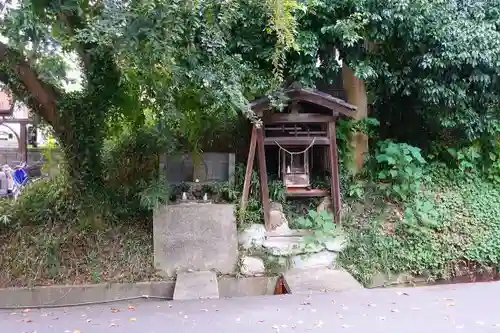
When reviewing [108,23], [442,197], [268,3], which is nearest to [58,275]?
[108,23]

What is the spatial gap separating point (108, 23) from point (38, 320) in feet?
9.63

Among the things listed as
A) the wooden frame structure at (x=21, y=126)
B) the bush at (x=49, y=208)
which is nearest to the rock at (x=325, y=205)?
the bush at (x=49, y=208)

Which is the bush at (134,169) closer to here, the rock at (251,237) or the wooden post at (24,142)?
the rock at (251,237)

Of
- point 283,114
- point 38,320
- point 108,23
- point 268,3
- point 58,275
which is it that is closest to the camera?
point 108,23

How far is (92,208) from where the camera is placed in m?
6.10

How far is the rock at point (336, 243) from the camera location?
6.21 m

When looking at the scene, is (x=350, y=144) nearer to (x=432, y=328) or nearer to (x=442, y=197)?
(x=442, y=197)

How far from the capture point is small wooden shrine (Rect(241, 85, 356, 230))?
19.9ft

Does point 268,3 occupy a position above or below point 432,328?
above

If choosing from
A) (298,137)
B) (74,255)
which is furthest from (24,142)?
(298,137)

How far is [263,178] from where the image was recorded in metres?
6.20

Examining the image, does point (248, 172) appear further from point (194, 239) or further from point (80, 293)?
point (80, 293)

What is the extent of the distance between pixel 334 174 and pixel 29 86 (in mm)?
4004

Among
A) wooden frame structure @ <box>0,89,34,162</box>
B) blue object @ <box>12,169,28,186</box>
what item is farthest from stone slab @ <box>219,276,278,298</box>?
wooden frame structure @ <box>0,89,34,162</box>
